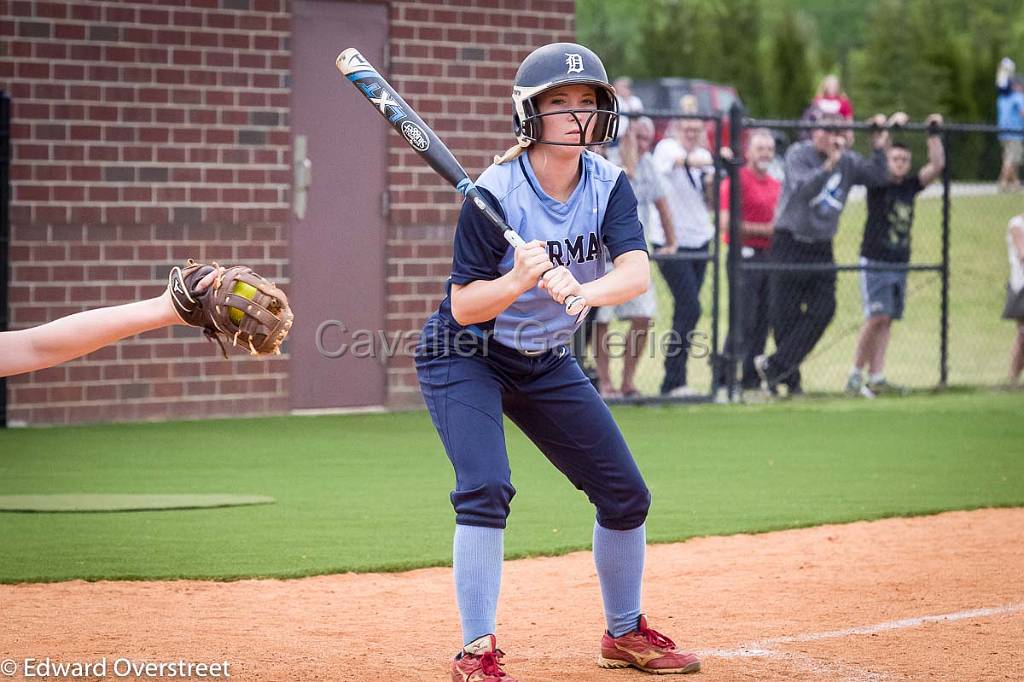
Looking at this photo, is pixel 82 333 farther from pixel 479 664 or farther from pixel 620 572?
pixel 620 572

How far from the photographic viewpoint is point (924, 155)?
23609 mm

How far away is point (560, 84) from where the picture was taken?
5180mm

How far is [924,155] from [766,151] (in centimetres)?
1033

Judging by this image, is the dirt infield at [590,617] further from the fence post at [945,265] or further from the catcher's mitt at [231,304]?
the fence post at [945,265]

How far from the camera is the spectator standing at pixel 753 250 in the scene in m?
14.0

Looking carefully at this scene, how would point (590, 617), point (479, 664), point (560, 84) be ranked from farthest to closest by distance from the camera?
point (590, 617)
point (560, 84)
point (479, 664)

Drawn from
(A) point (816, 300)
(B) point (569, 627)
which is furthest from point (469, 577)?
(A) point (816, 300)

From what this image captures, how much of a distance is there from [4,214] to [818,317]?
706 cm

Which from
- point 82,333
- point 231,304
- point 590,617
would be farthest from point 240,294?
point 590,617

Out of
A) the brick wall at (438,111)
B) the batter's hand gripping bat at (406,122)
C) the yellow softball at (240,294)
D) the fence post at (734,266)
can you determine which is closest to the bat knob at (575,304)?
the batter's hand gripping bat at (406,122)

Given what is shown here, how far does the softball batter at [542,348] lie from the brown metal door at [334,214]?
772 cm

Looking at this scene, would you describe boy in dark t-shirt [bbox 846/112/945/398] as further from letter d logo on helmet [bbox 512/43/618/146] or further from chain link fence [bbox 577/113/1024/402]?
letter d logo on helmet [bbox 512/43/618/146]

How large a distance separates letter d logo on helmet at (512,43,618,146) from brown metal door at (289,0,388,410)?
7.88 m

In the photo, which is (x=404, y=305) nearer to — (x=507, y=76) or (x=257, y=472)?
(x=507, y=76)
